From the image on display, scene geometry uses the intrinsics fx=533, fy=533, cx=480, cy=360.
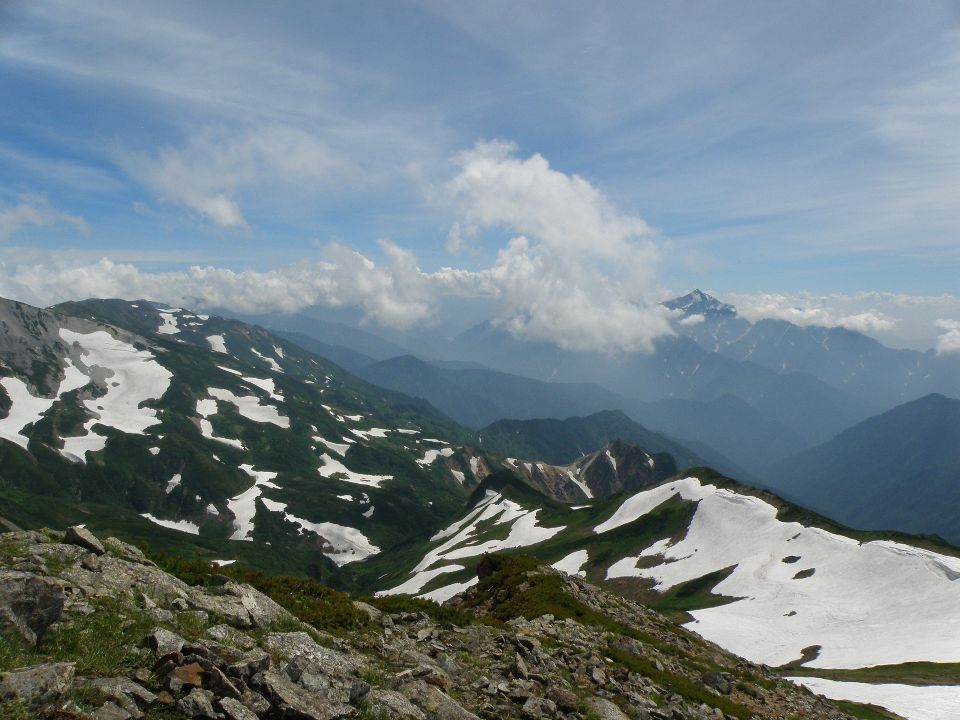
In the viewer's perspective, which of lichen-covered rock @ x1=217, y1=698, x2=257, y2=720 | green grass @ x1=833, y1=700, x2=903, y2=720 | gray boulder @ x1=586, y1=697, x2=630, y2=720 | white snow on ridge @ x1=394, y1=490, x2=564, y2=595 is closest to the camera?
lichen-covered rock @ x1=217, y1=698, x2=257, y2=720

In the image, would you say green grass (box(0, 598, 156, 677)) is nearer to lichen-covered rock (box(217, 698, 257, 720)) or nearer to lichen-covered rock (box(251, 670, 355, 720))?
lichen-covered rock (box(217, 698, 257, 720))

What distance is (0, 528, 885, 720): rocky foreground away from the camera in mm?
10297

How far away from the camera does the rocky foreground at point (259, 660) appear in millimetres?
10297

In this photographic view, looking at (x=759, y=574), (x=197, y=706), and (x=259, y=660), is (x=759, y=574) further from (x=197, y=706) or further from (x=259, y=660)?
(x=197, y=706)

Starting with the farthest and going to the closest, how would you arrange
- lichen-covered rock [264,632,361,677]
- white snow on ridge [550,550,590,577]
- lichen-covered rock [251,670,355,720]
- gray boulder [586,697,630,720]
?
1. white snow on ridge [550,550,590,577]
2. gray boulder [586,697,630,720]
3. lichen-covered rock [264,632,361,677]
4. lichen-covered rock [251,670,355,720]

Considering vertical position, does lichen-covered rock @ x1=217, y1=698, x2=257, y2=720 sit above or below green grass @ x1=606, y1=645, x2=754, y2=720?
above

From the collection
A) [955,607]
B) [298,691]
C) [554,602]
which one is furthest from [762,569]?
[298,691]

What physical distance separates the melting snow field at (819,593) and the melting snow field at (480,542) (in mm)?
35705

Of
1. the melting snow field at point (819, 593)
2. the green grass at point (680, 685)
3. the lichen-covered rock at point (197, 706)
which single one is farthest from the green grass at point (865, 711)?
the lichen-covered rock at point (197, 706)

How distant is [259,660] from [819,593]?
2824 inches

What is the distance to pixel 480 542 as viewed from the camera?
134625 millimetres

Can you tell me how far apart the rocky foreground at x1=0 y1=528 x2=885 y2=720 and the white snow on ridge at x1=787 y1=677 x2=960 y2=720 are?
14.4 meters

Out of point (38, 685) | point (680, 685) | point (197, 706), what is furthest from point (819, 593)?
point (38, 685)

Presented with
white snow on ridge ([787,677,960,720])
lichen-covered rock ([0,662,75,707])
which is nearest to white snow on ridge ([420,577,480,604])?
white snow on ridge ([787,677,960,720])
